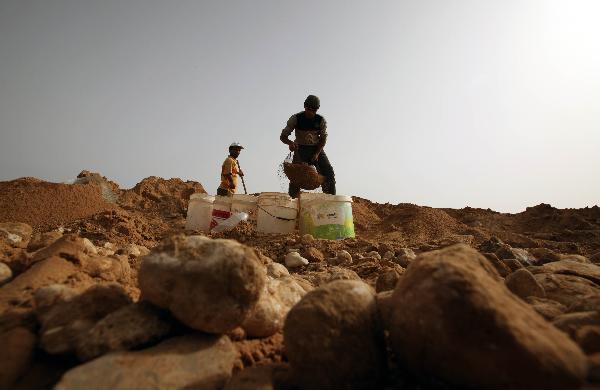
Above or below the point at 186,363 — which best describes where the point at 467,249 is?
above

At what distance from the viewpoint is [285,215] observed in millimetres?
5316

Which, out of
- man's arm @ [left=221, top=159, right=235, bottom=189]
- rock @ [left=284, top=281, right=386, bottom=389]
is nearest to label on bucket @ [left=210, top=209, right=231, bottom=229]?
man's arm @ [left=221, top=159, right=235, bottom=189]

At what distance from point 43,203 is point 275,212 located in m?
5.03

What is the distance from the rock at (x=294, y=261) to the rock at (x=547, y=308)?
207 centimetres

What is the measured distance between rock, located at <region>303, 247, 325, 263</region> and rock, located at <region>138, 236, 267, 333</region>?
228 cm

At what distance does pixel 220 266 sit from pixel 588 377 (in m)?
1.25

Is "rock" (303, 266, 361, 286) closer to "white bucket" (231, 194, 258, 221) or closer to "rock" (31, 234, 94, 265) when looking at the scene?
"rock" (31, 234, 94, 265)

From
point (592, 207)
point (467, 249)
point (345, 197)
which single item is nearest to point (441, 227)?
point (345, 197)

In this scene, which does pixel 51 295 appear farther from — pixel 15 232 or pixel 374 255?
pixel 374 255

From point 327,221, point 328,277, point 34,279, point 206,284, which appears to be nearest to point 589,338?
point 206,284

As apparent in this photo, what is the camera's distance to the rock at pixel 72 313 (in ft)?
4.14

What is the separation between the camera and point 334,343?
1.20 metres

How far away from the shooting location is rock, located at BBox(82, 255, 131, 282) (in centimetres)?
192

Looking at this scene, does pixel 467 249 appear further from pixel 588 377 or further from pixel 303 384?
pixel 303 384
